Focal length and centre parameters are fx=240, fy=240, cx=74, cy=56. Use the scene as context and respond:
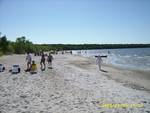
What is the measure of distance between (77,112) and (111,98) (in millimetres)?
3118

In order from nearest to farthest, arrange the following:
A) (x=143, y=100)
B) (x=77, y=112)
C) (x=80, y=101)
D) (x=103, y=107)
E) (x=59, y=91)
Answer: (x=77, y=112)
(x=103, y=107)
(x=80, y=101)
(x=143, y=100)
(x=59, y=91)

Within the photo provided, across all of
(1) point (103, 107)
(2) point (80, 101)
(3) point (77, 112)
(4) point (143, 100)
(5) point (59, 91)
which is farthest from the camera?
(5) point (59, 91)

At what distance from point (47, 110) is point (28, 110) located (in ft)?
2.36

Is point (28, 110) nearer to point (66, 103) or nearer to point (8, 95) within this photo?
point (66, 103)

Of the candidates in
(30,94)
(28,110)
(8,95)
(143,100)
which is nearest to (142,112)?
(143,100)

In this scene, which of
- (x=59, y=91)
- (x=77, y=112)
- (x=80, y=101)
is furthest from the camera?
(x=59, y=91)

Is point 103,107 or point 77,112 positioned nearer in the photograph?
point 77,112

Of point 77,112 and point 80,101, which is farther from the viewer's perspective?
point 80,101

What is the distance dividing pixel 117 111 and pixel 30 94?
4.73 metres

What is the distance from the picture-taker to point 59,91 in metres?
13.1

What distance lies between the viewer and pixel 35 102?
10.4 m

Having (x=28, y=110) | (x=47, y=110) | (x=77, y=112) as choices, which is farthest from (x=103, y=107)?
(x=28, y=110)

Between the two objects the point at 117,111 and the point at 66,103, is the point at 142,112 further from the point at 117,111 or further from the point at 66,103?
the point at 66,103

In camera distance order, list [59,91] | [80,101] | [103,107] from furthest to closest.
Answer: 1. [59,91]
2. [80,101]
3. [103,107]
